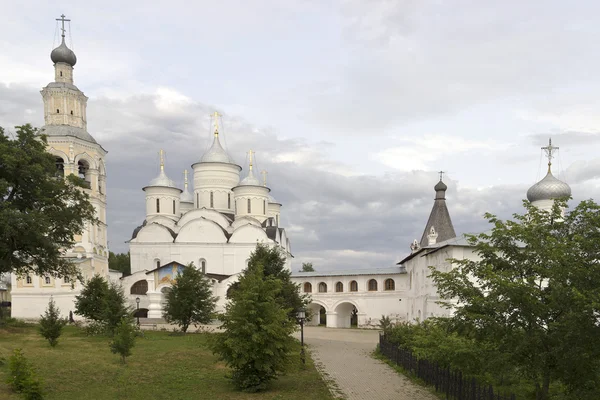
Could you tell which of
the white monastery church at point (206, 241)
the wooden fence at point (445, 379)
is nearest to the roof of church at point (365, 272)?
the white monastery church at point (206, 241)

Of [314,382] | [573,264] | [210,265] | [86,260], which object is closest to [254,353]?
[314,382]

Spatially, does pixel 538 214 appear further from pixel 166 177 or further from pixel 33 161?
pixel 166 177

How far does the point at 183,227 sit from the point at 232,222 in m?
4.67

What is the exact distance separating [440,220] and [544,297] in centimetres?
2971

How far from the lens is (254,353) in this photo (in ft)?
40.6

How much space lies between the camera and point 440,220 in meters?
37.8

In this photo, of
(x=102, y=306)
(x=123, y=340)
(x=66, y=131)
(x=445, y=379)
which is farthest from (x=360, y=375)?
(x=66, y=131)

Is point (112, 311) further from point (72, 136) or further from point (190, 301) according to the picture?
point (72, 136)

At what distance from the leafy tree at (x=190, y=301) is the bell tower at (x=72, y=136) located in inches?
473

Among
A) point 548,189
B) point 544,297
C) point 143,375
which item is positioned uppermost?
point 548,189

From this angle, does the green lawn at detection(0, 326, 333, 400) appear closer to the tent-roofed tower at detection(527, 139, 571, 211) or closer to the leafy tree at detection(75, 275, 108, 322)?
the leafy tree at detection(75, 275, 108, 322)

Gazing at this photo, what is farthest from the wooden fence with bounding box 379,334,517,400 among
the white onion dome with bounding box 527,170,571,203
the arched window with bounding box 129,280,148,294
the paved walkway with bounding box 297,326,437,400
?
the arched window with bounding box 129,280,148,294

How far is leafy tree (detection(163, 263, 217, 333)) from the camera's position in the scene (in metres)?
25.3

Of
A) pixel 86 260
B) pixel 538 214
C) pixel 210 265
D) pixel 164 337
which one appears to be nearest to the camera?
pixel 538 214
